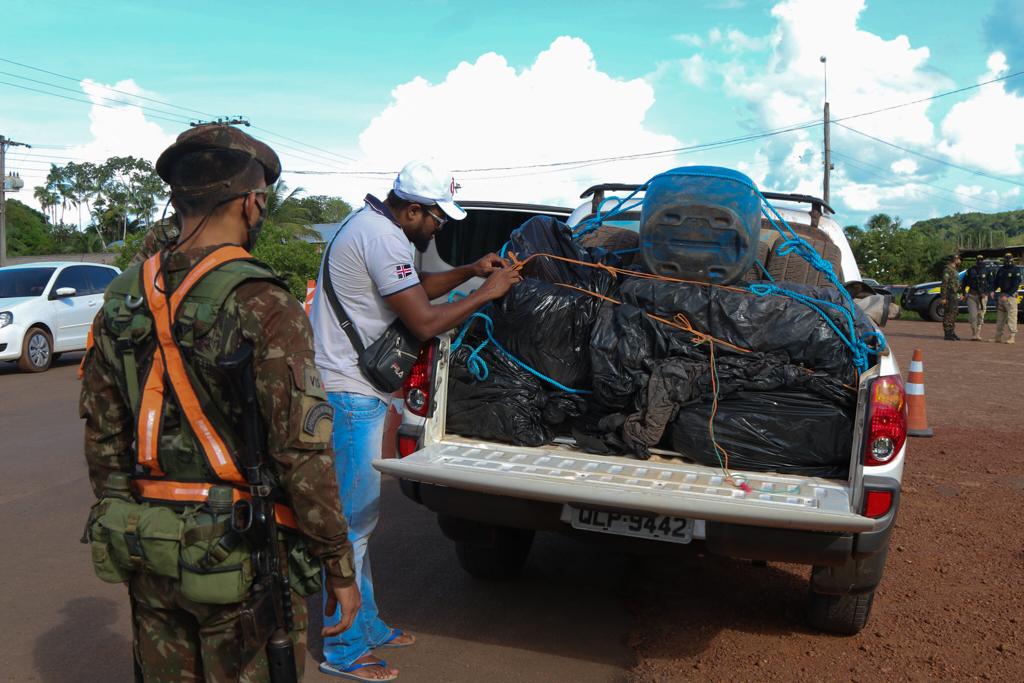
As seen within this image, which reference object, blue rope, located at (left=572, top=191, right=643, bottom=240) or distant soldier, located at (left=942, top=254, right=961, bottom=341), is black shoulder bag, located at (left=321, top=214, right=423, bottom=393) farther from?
distant soldier, located at (left=942, top=254, right=961, bottom=341)

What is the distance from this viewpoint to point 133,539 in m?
2.09

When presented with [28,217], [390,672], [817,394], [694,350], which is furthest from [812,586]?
[28,217]

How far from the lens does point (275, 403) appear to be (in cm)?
206

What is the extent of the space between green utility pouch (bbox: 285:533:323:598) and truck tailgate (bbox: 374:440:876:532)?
138cm

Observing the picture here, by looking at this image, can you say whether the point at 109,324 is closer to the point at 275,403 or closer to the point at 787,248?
the point at 275,403

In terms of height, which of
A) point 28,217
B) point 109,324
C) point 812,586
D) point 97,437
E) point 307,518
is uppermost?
point 28,217

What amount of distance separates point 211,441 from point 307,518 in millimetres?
286

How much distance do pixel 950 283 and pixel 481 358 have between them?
17486 mm

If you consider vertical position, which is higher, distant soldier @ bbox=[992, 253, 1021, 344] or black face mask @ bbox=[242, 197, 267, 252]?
black face mask @ bbox=[242, 197, 267, 252]

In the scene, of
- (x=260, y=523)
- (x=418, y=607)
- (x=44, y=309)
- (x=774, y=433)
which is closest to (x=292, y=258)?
(x=44, y=309)

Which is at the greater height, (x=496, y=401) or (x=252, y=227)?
(x=252, y=227)

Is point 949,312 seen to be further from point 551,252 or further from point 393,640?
point 393,640

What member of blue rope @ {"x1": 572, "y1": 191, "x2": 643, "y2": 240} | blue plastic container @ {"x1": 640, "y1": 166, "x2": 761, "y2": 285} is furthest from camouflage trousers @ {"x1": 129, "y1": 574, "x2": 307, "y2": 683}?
blue rope @ {"x1": 572, "y1": 191, "x2": 643, "y2": 240}

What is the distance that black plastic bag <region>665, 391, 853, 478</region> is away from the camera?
12.3 feet
